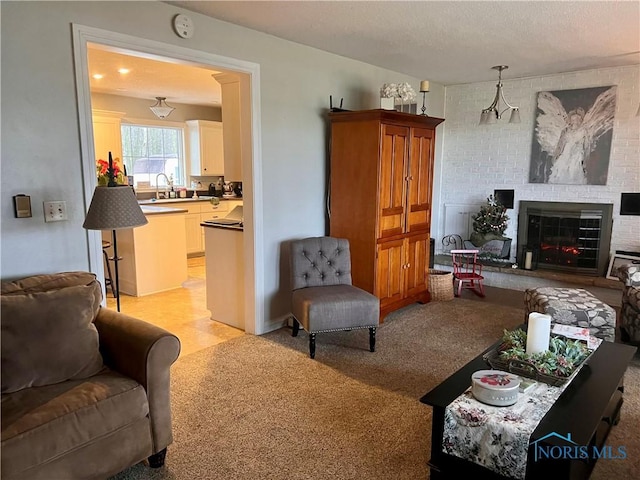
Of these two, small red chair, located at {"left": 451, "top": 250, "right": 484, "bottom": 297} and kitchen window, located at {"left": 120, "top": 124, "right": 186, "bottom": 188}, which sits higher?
kitchen window, located at {"left": 120, "top": 124, "right": 186, "bottom": 188}

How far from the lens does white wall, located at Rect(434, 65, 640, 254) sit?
4711 mm

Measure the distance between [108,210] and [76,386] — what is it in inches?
37.1

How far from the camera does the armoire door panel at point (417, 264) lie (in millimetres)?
4426

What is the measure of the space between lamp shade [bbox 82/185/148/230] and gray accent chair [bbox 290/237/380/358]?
4.68 feet

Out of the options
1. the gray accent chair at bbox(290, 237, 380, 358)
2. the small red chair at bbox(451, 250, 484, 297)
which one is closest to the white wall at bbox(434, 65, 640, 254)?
the small red chair at bbox(451, 250, 484, 297)

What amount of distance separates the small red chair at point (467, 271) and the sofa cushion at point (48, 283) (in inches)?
149

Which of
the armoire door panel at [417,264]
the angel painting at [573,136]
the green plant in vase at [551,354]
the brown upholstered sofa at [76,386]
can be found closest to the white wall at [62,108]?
the brown upholstered sofa at [76,386]

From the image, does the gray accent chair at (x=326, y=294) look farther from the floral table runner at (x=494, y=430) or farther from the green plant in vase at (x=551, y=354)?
the floral table runner at (x=494, y=430)

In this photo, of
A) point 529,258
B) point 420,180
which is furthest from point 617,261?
point 420,180

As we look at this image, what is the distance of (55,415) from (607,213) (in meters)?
5.23

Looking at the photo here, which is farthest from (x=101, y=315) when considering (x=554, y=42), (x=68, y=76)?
(x=554, y=42)

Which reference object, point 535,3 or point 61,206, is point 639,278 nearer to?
point 535,3

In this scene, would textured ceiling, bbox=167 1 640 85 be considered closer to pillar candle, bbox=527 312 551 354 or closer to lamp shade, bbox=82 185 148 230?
lamp shade, bbox=82 185 148 230

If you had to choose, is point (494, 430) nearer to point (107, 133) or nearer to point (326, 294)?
point (326, 294)
